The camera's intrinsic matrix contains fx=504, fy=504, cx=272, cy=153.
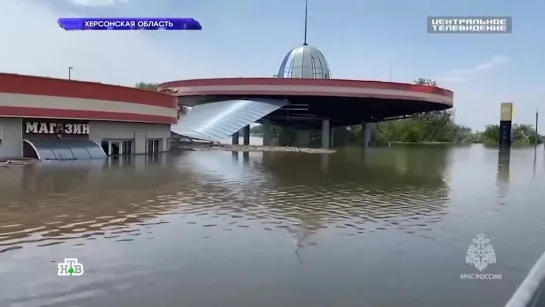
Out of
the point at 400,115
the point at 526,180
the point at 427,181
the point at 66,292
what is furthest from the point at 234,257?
the point at 400,115

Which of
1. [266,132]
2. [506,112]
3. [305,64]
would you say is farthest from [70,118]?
[506,112]

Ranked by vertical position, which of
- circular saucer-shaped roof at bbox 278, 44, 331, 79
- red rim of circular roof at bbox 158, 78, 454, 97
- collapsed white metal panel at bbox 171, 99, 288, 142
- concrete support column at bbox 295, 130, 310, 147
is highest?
circular saucer-shaped roof at bbox 278, 44, 331, 79

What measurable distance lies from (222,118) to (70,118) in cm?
A: 1669

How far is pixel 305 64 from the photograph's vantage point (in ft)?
185

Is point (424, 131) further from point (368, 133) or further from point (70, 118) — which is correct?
point (70, 118)

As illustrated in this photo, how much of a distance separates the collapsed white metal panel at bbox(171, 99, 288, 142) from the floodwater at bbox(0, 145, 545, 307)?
22.3 metres

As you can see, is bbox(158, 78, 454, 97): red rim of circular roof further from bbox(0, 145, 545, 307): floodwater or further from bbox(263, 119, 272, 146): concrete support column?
bbox(0, 145, 545, 307): floodwater

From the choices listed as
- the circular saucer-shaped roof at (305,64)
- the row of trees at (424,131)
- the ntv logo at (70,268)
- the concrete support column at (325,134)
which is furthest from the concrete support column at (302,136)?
the ntv logo at (70,268)

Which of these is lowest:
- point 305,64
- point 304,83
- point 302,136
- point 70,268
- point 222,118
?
point 70,268

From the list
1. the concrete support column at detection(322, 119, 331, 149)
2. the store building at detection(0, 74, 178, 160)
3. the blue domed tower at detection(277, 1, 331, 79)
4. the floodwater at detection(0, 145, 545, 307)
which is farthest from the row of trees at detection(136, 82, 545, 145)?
the floodwater at detection(0, 145, 545, 307)

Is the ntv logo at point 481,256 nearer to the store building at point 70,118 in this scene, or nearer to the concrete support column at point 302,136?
the store building at point 70,118

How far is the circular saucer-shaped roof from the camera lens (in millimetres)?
56209

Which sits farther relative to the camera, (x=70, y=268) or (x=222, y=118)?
(x=222, y=118)

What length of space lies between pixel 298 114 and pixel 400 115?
14.1 metres
